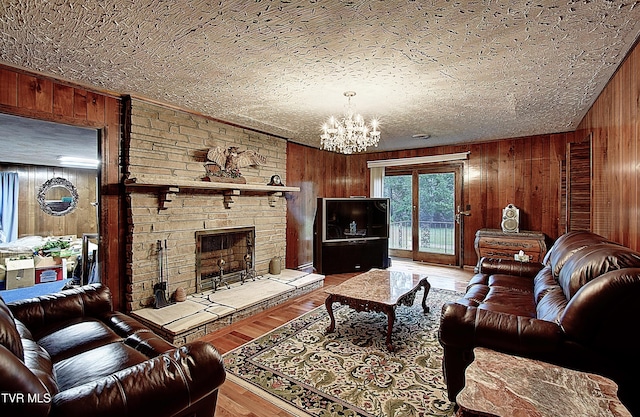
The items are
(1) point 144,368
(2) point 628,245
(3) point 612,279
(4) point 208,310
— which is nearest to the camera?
(1) point 144,368

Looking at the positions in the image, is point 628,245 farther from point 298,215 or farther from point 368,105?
point 298,215

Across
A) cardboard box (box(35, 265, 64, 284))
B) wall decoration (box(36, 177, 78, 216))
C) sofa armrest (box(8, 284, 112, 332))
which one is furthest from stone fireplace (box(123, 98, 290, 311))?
wall decoration (box(36, 177, 78, 216))

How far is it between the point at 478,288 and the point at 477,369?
1.85 m

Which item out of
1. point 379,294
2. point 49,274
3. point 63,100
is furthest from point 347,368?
point 49,274

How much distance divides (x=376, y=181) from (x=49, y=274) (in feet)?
20.2

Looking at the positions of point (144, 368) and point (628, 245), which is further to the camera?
point (628, 245)

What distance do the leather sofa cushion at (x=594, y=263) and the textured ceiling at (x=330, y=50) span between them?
1.32m

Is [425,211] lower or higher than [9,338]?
higher

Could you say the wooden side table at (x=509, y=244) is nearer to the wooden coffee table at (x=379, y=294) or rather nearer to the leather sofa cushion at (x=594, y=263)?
the wooden coffee table at (x=379, y=294)

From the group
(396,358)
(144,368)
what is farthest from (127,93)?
(396,358)

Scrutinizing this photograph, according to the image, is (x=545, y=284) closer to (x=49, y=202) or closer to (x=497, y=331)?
(x=497, y=331)

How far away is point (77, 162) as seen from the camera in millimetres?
6137

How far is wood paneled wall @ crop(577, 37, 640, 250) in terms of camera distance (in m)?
2.11

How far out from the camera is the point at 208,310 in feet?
10.4
